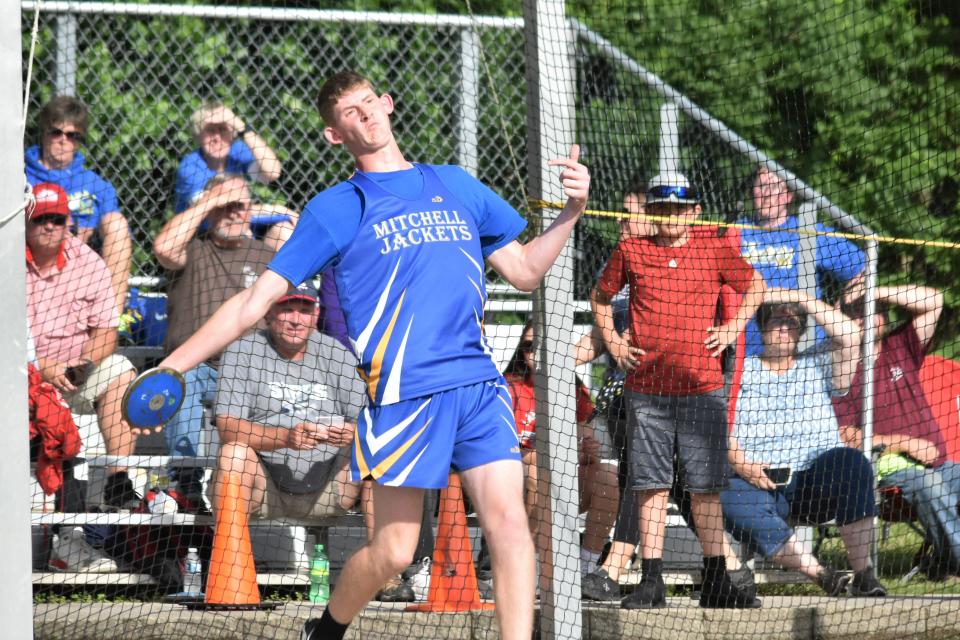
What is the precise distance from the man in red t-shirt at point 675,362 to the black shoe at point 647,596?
9cm

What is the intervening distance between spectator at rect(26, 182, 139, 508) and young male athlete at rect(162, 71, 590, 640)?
88.2 inches

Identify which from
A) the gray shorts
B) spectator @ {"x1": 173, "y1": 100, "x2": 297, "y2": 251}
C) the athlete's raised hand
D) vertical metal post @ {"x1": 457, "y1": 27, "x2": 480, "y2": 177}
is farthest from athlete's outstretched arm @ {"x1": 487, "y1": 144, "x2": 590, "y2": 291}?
spectator @ {"x1": 173, "y1": 100, "x2": 297, "y2": 251}

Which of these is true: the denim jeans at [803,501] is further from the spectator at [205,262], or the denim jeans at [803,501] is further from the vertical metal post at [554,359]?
the spectator at [205,262]

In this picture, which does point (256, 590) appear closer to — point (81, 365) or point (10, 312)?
point (81, 365)

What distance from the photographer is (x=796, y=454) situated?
19.3ft

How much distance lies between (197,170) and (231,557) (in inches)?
101

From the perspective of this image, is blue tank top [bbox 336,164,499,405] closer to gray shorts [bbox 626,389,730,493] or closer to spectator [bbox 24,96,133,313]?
gray shorts [bbox 626,389,730,493]

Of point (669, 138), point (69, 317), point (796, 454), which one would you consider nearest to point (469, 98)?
point (669, 138)

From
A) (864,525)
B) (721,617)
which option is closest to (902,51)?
(864,525)

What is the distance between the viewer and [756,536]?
5.68 m

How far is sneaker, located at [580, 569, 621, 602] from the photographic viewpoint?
538cm

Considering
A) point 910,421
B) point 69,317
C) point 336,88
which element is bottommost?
point 910,421

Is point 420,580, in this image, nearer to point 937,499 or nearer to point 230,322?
point 230,322

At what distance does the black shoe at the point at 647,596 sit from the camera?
5.33m
